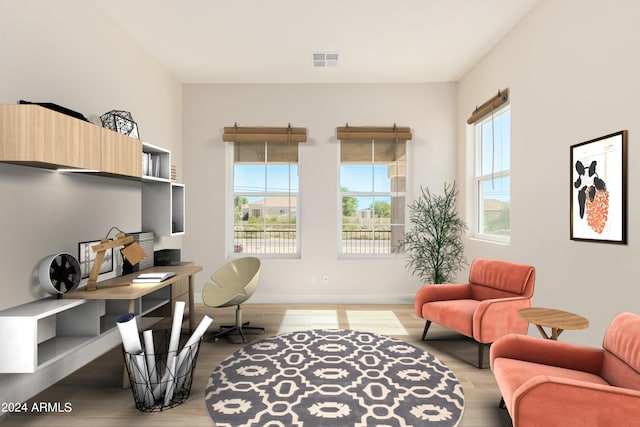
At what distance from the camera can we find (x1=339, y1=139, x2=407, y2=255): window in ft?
17.7

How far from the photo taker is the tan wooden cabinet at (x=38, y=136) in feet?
6.89

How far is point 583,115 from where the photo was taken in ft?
9.20

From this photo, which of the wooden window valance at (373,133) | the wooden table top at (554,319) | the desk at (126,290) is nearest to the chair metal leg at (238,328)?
the desk at (126,290)

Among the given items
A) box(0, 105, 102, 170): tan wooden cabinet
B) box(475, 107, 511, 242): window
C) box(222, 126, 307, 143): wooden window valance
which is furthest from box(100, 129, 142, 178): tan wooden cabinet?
box(475, 107, 511, 242): window

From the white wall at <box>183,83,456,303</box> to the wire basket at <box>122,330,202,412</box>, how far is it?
2.76m

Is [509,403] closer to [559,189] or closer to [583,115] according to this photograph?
[559,189]

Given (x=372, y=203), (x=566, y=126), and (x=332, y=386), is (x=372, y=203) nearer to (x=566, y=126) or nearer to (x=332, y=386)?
(x=566, y=126)

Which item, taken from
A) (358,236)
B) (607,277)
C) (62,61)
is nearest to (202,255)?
(358,236)

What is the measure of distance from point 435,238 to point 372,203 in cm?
103

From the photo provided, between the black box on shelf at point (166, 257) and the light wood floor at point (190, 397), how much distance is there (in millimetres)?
880

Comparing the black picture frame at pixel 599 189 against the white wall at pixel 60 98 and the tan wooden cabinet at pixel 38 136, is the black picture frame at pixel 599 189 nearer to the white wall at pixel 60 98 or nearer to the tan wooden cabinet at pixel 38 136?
the tan wooden cabinet at pixel 38 136

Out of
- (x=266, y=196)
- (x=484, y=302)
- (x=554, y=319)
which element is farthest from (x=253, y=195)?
(x=554, y=319)

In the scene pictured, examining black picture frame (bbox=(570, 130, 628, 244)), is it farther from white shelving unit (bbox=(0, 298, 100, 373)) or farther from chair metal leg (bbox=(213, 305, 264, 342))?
white shelving unit (bbox=(0, 298, 100, 373))

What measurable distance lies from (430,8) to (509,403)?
3.21 meters
